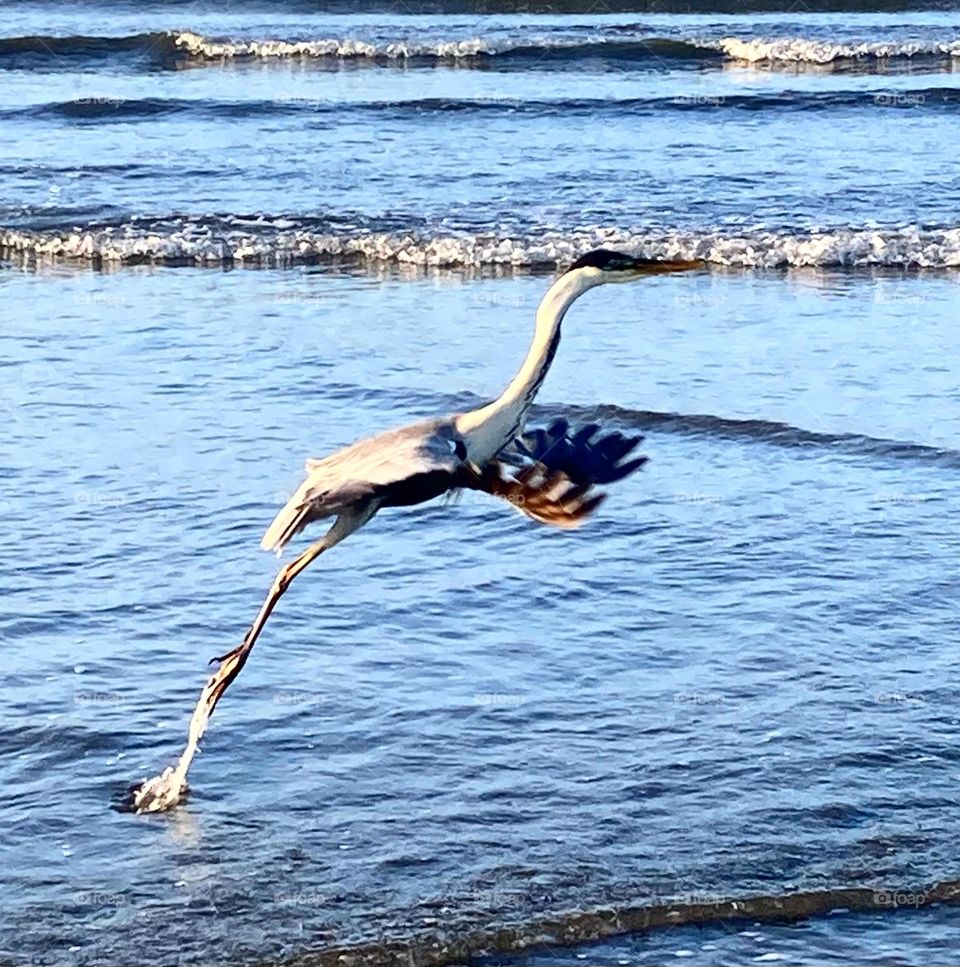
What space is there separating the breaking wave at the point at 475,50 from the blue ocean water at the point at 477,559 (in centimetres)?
556

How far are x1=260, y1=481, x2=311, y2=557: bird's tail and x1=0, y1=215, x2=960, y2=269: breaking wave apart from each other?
7.30 meters

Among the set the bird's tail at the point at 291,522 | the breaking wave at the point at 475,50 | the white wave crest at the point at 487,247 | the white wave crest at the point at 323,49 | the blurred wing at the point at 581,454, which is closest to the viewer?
the bird's tail at the point at 291,522

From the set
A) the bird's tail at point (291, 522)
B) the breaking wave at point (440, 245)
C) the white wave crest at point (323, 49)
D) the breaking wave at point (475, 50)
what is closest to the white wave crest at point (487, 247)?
the breaking wave at point (440, 245)

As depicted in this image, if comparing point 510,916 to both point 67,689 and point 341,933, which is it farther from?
point 67,689

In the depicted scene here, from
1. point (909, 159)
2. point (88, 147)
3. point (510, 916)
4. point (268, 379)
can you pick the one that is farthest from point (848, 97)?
point (510, 916)

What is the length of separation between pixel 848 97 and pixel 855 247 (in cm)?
650

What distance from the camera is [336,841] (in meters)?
5.68

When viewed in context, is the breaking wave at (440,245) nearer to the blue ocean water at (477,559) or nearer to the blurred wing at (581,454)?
the blue ocean water at (477,559)

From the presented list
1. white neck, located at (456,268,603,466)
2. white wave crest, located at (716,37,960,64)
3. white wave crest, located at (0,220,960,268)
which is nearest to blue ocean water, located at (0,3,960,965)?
white wave crest, located at (0,220,960,268)

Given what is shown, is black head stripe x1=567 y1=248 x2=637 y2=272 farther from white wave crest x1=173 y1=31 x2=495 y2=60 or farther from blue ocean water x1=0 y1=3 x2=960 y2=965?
white wave crest x1=173 y1=31 x2=495 y2=60

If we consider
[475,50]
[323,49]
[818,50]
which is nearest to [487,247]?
[818,50]

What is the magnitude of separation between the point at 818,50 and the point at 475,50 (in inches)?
134

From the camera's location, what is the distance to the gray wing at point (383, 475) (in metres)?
5.49

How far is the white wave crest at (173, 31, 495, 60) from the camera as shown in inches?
911
